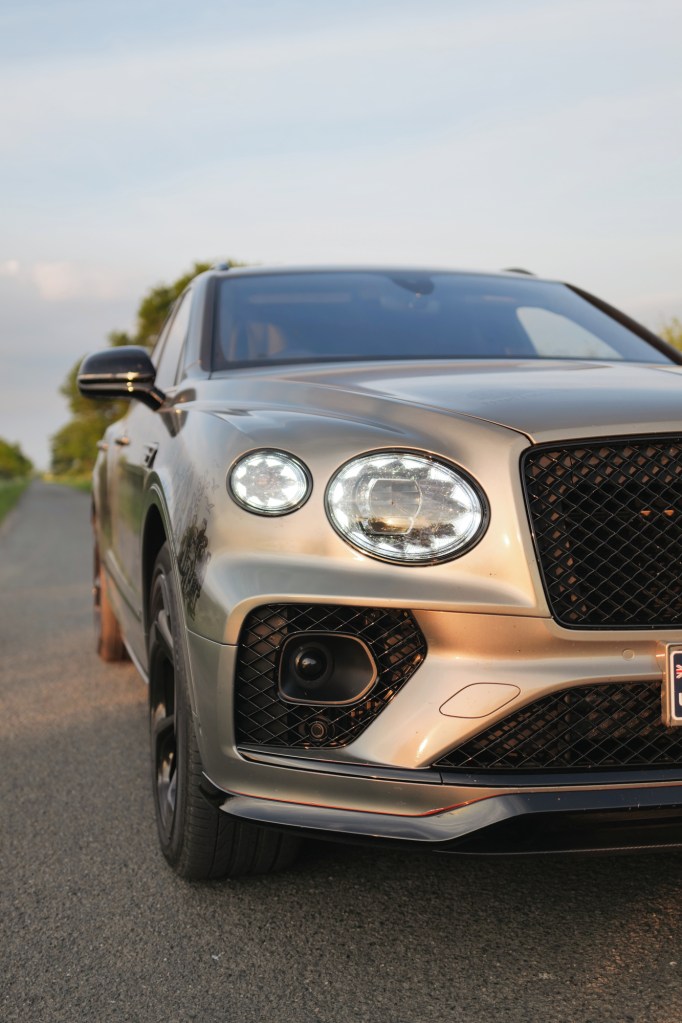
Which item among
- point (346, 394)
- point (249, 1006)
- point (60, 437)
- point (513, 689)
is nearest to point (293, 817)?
point (249, 1006)

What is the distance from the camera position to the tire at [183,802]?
2732mm

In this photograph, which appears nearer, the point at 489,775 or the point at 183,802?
the point at 489,775

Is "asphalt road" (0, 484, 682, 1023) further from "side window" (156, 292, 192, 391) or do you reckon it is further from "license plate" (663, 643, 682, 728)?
"side window" (156, 292, 192, 391)

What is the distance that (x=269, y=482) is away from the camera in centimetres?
250

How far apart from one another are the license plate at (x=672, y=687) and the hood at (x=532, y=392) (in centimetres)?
45

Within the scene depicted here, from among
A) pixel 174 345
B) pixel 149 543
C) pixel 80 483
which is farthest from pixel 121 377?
pixel 80 483

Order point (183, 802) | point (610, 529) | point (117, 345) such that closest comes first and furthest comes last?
point (610, 529) < point (183, 802) < point (117, 345)

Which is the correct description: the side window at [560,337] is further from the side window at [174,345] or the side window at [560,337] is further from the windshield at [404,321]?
Answer: the side window at [174,345]

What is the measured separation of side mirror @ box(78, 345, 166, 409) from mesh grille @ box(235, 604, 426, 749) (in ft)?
4.76

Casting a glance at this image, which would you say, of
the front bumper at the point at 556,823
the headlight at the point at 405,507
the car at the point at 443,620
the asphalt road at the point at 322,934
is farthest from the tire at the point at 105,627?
the front bumper at the point at 556,823

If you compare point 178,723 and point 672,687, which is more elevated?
point 672,687

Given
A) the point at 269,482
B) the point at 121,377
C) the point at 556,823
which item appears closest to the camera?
the point at 556,823

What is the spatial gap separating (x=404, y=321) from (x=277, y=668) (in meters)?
Answer: 1.93

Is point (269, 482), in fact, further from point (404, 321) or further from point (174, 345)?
point (174, 345)
